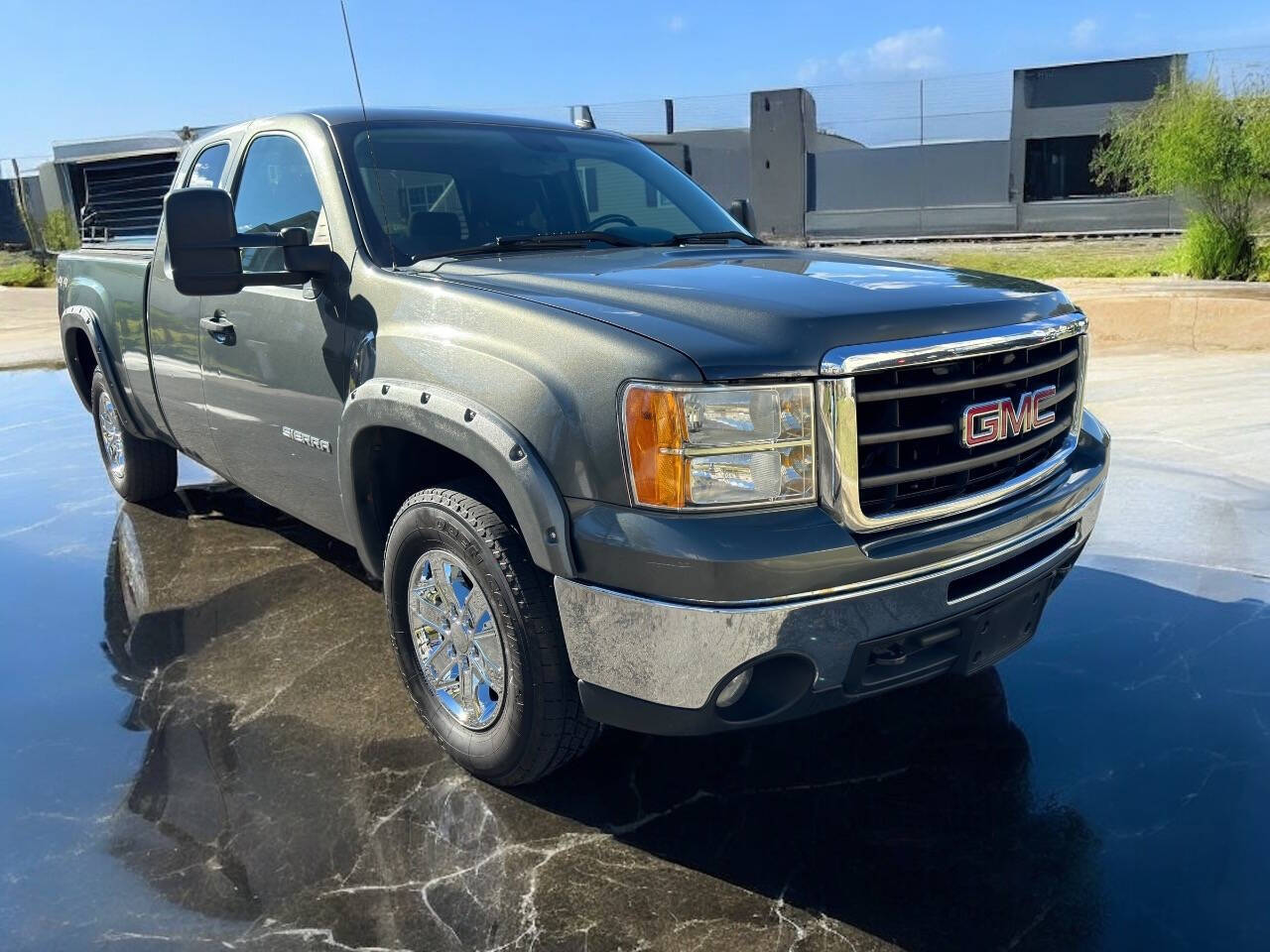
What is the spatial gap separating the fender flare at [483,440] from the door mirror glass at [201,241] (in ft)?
1.70

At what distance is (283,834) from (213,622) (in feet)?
5.49

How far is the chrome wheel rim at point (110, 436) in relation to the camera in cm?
580

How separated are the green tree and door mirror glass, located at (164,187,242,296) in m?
11.4

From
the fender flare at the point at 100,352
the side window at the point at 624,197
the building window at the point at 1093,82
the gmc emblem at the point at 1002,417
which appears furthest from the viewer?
the building window at the point at 1093,82

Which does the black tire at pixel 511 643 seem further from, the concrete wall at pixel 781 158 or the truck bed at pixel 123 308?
the concrete wall at pixel 781 158

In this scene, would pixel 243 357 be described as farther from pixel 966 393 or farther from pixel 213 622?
pixel 966 393

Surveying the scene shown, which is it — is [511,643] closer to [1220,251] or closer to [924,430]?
[924,430]

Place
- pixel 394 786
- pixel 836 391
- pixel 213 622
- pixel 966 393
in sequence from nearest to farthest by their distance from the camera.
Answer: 1. pixel 836 391
2. pixel 966 393
3. pixel 394 786
4. pixel 213 622

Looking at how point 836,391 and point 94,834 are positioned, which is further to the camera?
point 94,834

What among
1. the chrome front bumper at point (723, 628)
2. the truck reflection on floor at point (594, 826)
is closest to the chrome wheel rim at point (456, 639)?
the truck reflection on floor at point (594, 826)

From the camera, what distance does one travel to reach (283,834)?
9.25 feet

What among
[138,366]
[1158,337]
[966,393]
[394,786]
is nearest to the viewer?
[966,393]

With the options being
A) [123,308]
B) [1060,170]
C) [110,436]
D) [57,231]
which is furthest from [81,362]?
[1060,170]

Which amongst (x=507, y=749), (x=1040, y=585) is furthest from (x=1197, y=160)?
(x=507, y=749)
